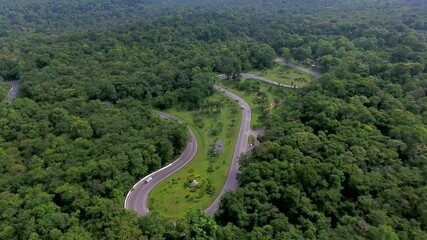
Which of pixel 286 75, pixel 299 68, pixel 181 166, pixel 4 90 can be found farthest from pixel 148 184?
pixel 299 68

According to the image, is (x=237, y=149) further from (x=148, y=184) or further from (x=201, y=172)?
(x=148, y=184)

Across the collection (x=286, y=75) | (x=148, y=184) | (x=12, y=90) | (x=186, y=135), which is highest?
(x=286, y=75)

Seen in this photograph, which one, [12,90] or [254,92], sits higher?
[254,92]

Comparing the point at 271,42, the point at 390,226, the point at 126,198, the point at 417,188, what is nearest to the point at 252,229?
the point at 390,226

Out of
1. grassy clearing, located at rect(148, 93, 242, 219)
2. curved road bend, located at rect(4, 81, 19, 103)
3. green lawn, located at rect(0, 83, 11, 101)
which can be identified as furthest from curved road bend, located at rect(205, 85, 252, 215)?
curved road bend, located at rect(4, 81, 19, 103)

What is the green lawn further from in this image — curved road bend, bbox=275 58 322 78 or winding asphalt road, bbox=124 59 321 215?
curved road bend, bbox=275 58 322 78

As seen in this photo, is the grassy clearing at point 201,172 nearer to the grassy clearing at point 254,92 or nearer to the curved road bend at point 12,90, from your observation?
the grassy clearing at point 254,92
